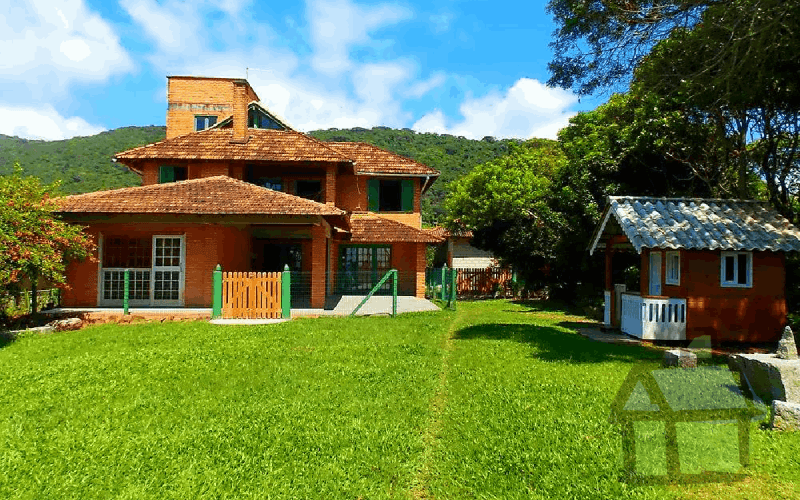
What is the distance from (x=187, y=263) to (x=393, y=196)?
12.2 meters

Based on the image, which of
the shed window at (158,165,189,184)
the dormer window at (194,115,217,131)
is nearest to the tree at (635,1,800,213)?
the shed window at (158,165,189,184)

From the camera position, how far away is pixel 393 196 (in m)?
25.7

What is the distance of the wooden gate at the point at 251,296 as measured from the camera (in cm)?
1390

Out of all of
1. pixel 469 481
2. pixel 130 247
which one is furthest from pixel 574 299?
pixel 469 481

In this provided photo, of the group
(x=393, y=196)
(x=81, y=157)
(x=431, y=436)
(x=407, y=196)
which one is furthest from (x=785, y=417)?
(x=81, y=157)

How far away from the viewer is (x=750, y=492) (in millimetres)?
4016

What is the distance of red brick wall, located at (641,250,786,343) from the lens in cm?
1136

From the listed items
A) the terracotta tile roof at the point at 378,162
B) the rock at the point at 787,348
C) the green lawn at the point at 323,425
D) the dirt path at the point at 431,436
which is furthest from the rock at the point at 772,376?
the terracotta tile roof at the point at 378,162

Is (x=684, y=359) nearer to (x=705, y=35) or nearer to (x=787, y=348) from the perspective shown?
(x=787, y=348)

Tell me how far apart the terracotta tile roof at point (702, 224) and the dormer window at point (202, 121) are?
27471mm

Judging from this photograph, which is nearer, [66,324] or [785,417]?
[785,417]

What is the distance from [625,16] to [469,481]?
11.2m
